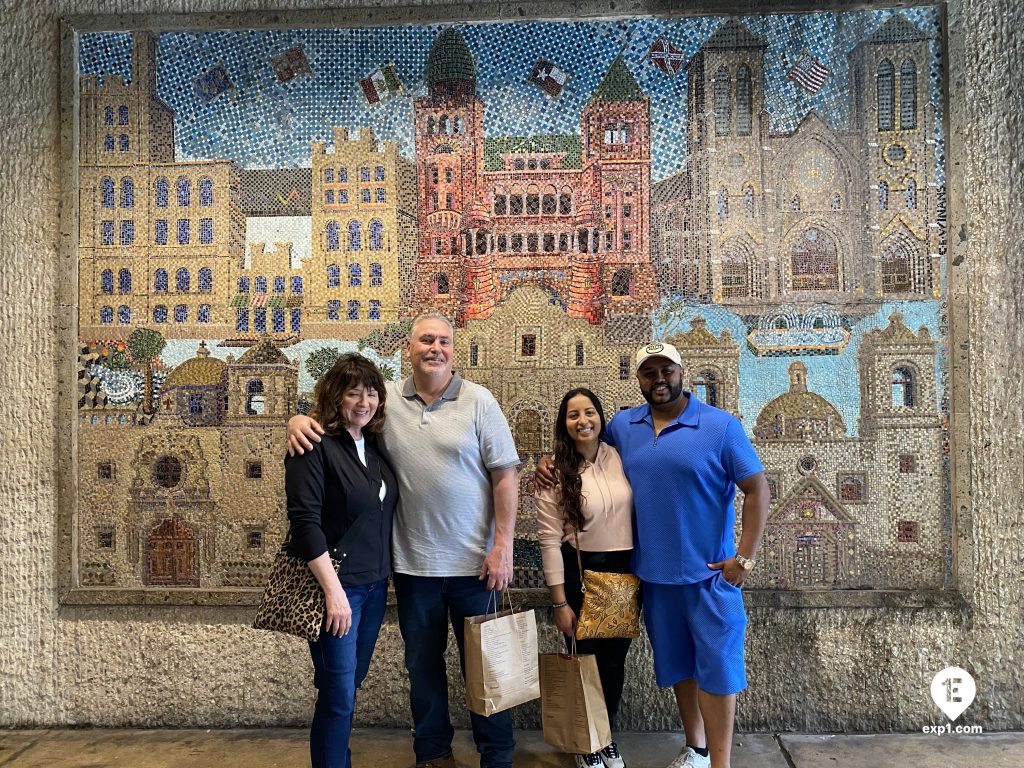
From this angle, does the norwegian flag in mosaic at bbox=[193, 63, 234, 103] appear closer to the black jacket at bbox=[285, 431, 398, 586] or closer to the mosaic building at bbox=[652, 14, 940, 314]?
the black jacket at bbox=[285, 431, 398, 586]

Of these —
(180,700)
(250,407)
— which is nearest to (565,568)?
(250,407)

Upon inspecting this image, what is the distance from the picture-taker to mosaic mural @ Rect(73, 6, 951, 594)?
335 centimetres

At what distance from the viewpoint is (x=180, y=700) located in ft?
11.1

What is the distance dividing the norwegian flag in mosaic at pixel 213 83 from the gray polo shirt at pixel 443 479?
77.9 inches

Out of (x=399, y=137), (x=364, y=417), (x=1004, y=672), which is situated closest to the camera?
(x=364, y=417)

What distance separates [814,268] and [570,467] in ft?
5.35

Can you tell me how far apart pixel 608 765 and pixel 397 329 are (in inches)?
83.3

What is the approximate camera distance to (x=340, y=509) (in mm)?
2439

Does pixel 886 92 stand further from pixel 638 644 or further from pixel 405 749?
pixel 405 749

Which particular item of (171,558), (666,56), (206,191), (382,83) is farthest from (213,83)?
(171,558)

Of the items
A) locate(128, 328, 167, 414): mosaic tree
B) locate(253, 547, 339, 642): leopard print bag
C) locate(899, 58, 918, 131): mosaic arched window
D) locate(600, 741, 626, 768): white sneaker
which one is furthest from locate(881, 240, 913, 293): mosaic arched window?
locate(128, 328, 167, 414): mosaic tree

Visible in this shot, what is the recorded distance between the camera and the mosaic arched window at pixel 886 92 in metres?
3.38

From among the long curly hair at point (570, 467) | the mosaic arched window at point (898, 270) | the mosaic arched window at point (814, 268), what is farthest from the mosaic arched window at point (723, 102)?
the long curly hair at point (570, 467)

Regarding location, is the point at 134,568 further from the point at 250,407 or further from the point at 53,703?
the point at 250,407
